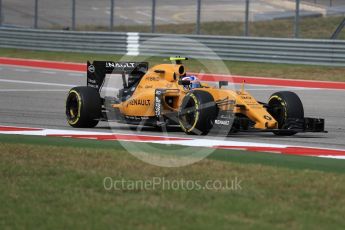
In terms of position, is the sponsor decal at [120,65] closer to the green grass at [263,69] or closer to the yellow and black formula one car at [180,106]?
the yellow and black formula one car at [180,106]

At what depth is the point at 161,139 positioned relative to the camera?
1343cm

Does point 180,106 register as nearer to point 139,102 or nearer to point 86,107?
point 139,102

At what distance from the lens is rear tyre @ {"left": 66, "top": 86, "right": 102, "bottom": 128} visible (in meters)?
15.0

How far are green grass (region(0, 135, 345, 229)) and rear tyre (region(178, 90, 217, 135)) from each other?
6.63 ft

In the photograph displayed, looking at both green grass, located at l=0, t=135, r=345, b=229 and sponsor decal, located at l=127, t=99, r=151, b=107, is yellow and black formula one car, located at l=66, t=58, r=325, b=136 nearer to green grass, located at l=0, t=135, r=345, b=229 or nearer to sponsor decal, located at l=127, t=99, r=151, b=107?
sponsor decal, located at l=127, t=99, r=151, b=107

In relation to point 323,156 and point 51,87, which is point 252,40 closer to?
point 51,87

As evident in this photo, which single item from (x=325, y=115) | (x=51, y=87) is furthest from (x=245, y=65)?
(x=325, y=115)

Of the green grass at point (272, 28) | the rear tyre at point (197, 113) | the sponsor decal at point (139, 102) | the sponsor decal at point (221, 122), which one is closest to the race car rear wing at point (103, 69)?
the sponsor decal at point (139, 102)

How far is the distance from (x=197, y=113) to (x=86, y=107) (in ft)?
7.54

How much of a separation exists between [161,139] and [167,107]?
1050mm

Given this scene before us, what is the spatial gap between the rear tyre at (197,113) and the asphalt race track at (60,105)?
201mm

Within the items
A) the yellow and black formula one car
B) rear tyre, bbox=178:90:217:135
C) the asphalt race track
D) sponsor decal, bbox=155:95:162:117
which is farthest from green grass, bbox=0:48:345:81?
rear tyre, bbox=178:90:217:135

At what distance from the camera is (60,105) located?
19.7 metres

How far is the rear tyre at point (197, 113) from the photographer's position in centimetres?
1346
